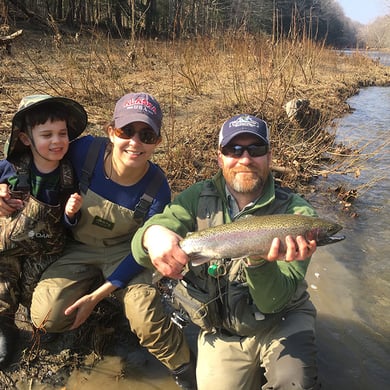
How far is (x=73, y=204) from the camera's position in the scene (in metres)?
2.61

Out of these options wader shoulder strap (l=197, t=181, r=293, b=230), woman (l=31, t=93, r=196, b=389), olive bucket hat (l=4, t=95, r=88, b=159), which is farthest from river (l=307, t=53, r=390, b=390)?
olive bucket hat (l=4, t=95, r=88, b=159)

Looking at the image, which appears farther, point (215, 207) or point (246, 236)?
point (215, 207)

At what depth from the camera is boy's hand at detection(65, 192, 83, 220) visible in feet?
8.54

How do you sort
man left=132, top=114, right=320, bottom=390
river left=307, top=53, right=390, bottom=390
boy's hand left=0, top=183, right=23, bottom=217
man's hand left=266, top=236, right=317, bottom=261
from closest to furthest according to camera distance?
man's hand left=266, top=236, right=317, bottom=261, man left=132, top=114, right=320, bottom=390, boy's hand left=0, top=183, right=23, bottom=217, river left=307, top=53, right=390, bottom=390

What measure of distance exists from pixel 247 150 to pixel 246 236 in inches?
26.6

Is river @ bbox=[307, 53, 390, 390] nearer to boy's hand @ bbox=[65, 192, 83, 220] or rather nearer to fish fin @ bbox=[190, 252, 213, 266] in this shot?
fish fin @ bbox=[190, 252, 213, 266]

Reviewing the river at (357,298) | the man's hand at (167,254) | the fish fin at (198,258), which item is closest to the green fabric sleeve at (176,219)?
the man's hand at (167,254)

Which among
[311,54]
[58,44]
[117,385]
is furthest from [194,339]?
[311,54]

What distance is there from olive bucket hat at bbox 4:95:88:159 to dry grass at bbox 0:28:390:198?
2.65 meters

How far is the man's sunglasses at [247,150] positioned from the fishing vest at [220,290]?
27cm

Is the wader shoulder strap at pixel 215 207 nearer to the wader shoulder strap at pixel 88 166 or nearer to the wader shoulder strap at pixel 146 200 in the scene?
the wader shoulder strap at pixel 146 200

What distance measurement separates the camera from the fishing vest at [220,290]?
2.54 m

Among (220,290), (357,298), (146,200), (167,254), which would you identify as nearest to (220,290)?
(220,290)

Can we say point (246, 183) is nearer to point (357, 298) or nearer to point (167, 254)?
point (167, 254)
